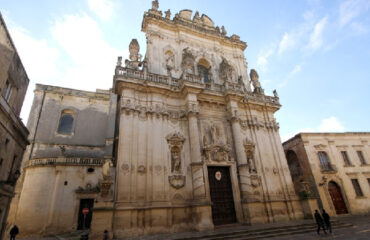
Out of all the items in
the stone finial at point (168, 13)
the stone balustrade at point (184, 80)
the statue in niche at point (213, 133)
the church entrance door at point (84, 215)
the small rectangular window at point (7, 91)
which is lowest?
the church entrance door at point (84, 215)

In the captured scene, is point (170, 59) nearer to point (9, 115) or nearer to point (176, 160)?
point (176, 160)

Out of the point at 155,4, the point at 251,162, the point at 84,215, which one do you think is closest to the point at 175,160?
the point at 251,162

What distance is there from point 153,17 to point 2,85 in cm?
1127

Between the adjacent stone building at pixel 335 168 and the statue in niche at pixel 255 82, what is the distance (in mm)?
6882

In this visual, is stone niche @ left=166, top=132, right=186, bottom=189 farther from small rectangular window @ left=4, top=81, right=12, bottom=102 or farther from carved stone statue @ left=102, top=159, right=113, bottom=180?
small rectangular window @ left=4, top=81, right=12, bottom=102

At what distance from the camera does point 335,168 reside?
62.4 feet

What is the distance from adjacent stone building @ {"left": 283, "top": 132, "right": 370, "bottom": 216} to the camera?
18078mm

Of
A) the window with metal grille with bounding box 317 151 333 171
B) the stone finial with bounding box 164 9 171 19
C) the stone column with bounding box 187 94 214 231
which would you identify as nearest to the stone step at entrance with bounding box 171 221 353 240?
the stone column with bounding box 187 94 214 231

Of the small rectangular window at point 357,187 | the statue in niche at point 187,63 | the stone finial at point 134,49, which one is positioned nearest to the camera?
the stone finial at point 134,49

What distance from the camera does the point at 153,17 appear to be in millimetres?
16172

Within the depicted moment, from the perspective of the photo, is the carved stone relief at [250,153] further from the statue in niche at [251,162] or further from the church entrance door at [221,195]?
the church entrance door at [221,195]

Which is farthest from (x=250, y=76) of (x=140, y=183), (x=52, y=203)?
(x=52, y=203)

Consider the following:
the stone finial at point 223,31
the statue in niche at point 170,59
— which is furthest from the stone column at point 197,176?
the stone finial at point 223,31

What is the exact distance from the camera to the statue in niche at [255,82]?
17.5 meters
